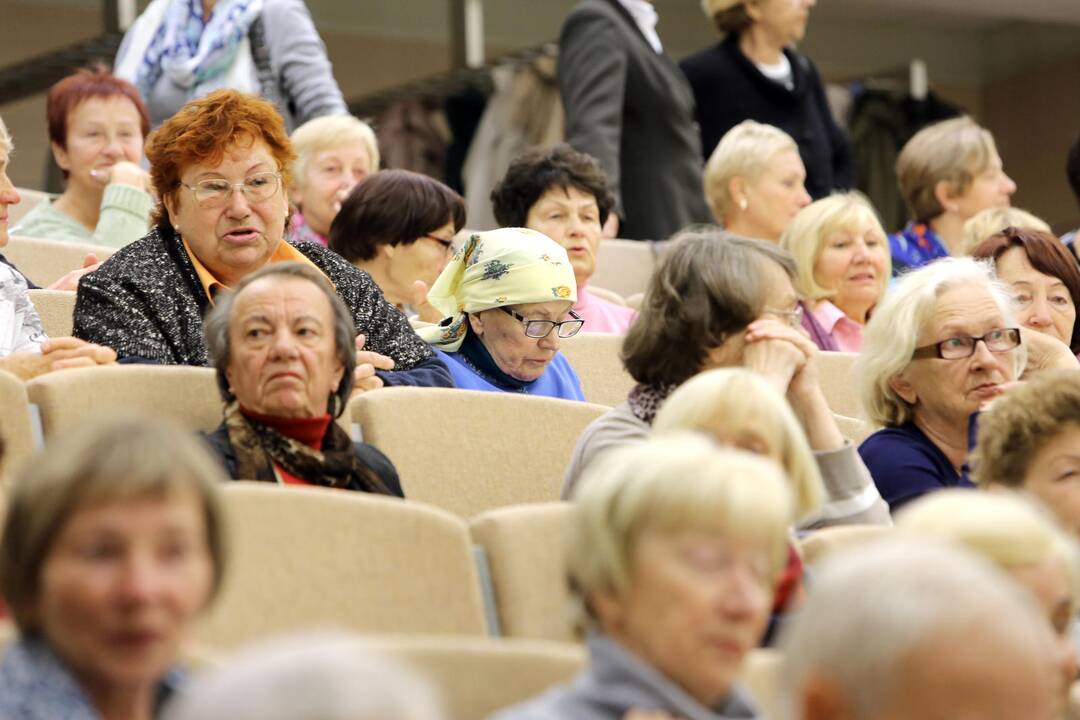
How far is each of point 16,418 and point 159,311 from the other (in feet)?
2.55

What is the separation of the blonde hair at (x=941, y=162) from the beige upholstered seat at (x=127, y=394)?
3453 millimetres

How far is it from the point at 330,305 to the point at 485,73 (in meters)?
5.41

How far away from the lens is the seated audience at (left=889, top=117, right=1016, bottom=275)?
5945 millimetres

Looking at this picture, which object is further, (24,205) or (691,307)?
(24,205)

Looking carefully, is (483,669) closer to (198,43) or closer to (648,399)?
(648,399)

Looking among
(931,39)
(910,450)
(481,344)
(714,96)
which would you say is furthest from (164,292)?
(931,39)

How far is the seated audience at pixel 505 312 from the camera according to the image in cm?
386

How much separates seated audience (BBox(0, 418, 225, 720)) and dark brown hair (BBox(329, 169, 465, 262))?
267cm

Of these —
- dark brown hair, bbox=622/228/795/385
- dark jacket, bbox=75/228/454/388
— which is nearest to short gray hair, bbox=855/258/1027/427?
dark brown hair, bbox=622/228/795/385

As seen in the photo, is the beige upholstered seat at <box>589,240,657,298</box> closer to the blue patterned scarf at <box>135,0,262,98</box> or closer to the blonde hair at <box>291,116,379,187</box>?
the blonde hair at <box>291,116,379,187</box>

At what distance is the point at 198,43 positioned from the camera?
5.37 metres

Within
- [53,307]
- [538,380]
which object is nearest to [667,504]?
[538,380]

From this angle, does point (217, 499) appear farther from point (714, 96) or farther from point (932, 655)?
point (714, 96)

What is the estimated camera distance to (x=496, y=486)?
327 centimetres
